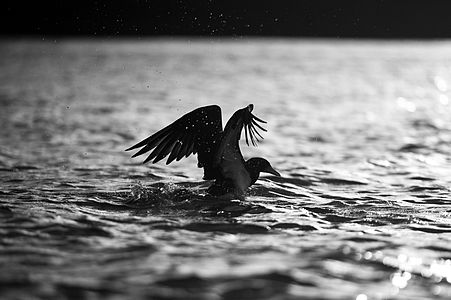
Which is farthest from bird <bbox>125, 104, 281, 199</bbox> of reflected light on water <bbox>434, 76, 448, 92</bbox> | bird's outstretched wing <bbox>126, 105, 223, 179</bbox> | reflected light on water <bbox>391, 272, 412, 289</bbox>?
reflected light on water <bbox>434, 76, 448, 92</bbox>

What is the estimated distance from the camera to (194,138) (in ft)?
32.2

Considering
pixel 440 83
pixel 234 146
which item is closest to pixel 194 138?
pixel 234 146

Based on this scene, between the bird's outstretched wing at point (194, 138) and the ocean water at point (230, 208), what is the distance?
501 millimetres

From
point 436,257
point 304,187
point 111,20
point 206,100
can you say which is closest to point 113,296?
point 436,257

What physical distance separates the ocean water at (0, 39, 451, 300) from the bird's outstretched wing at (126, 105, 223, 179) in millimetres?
501

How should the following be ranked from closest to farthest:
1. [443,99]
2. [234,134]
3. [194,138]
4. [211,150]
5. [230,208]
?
[234,134] < [230,208] < [211,150] < [194,138] < [443,99]

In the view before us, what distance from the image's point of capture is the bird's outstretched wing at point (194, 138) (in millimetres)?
9586

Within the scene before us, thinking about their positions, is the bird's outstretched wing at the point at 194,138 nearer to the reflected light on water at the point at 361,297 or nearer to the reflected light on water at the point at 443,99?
the reflected light on water at the point at 361,297

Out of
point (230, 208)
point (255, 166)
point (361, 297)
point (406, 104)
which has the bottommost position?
point (361, 297)

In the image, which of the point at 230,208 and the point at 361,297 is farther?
the point at 230,208

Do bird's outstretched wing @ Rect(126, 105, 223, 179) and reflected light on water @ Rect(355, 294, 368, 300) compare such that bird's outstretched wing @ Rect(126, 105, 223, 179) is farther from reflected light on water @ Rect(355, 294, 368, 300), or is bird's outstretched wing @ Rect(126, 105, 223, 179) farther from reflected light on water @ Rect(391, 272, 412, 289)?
reflected light on water @ Rect(355, 294, 368, 300)

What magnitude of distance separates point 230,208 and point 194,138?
3.73ft

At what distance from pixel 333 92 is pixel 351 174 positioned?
14.8 m

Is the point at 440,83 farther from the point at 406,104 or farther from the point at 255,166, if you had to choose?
the point at 255,166
